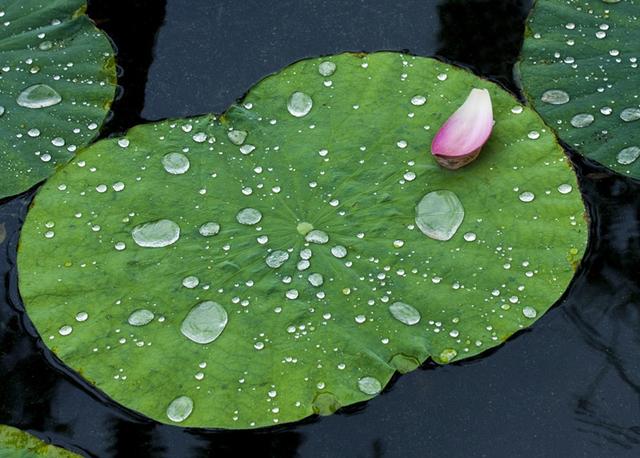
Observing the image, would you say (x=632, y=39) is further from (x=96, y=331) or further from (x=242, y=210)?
(x=96, y=331)

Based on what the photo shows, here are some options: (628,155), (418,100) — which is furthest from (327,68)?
(628,155)

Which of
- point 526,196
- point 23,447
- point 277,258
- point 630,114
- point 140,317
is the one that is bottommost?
point 23,447

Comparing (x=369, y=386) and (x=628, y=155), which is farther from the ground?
(x=628, y=155)

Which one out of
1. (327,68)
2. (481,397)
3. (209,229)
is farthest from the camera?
(327,68)

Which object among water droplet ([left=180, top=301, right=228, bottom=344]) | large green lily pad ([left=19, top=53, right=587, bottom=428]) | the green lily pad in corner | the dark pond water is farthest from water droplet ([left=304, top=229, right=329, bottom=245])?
the green lily pad in corner

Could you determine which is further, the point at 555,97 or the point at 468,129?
the point at 555,97

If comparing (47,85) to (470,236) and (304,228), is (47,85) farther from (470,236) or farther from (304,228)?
(470,236)
